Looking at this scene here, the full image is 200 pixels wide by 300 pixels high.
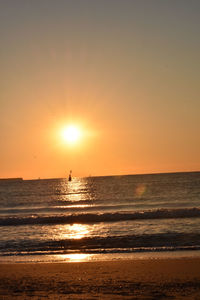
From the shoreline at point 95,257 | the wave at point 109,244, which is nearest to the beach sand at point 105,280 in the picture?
the shoreline at point 95,257

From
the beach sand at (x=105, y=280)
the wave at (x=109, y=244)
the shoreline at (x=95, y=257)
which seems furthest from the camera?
the wave at (x=109, y=244)

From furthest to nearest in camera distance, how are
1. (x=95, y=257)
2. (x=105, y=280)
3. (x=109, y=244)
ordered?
(x=109, y=244)
(x=95, y=257)
(x=105, y=280)

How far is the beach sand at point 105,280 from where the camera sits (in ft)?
28.0

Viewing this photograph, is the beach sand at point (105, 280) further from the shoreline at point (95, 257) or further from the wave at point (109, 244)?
the wave at point (109, 244)

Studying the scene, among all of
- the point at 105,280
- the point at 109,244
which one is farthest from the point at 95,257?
the point at 105,280

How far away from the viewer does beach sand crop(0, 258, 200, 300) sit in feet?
28.0

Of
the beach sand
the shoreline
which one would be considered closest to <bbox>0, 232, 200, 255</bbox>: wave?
the shoreline

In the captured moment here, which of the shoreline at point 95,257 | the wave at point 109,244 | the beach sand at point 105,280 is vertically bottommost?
the beach sand at point 105,280

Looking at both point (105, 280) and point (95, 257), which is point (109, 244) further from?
point (105, 280)

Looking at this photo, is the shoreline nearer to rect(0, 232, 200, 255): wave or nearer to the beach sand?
rect(0, 232, 200, 255): wave

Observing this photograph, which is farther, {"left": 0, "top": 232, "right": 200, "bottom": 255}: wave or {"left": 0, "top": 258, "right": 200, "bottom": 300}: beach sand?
{"left": 0, "top": 232, "right": 200, "bottom": 255}: wave

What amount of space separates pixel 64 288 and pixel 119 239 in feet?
30.7

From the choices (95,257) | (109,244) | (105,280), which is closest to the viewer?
(105,280)

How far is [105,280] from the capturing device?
388 inches
